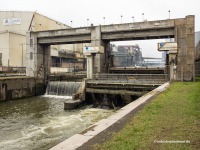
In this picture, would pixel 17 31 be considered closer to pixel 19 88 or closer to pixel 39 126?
pixel 19 88

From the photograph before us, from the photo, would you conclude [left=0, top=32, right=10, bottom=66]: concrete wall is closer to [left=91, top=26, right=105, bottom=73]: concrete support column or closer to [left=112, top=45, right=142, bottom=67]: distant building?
[left=112, top=45, right=142, bottom=67]: distant building

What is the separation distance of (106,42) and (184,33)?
11919 mm

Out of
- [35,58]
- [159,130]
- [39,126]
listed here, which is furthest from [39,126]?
[35,58]

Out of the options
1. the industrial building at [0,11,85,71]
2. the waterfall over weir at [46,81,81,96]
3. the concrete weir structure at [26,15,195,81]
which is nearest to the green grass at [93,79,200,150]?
the concrete weir structure at [26,15,195,81]

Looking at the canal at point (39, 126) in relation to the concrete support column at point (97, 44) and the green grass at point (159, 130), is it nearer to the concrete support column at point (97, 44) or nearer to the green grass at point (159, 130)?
the green grass at point (159, 130)

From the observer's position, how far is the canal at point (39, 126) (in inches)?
533

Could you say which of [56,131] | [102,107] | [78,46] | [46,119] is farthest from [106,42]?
[78,46]

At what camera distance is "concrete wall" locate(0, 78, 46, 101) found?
3146 cm

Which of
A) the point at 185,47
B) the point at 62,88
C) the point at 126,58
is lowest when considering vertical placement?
the point at 62,88

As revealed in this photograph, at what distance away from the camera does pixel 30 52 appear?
41.4m

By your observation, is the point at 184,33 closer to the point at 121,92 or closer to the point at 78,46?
the point at 121,92

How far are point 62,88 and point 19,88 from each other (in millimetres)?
6194

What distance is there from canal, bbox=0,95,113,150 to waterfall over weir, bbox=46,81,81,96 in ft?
28.5

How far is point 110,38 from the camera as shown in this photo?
35.7 meters
